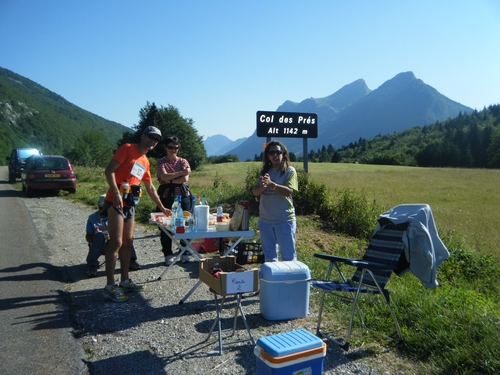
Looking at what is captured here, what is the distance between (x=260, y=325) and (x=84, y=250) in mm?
4641

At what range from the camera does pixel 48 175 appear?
16016 millimetres

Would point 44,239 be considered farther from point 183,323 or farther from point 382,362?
point 382,362

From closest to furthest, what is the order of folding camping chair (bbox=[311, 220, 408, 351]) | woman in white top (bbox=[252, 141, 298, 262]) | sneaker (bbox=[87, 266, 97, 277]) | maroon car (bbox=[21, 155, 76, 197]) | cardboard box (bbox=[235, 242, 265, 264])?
folding camping chair (bbox=[311, 220, 408, 351]) < woman in white top (bbox=[252, 141, 298, 262]) < sneaker (bbox=[87, 266, 97, 277]) < cardboard box (bbox=[235, 242, 265, 264]) < maroon car (bbox=[21, 155, 76, 197])

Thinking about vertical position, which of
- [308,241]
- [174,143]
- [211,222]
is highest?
[174,143]

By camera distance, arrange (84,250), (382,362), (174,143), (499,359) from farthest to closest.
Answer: (84,250) → (174,143) → (382,362) → (499,359)

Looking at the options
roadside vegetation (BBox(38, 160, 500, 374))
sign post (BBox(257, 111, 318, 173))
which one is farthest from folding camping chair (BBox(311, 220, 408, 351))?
sign post (BBox(257, 111, 318, 173))

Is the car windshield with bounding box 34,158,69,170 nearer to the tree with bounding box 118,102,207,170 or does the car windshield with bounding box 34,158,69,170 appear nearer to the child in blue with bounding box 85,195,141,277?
the child in blue with bounding box 85,195,141,277

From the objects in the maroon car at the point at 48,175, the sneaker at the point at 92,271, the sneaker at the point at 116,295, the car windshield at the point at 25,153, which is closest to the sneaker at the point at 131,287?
the sneaker at the point at 116,295

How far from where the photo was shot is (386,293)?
151 inches

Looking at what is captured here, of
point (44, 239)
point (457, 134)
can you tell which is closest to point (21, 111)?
point (457, 134)

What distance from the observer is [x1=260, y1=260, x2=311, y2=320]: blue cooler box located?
4145 millimetres

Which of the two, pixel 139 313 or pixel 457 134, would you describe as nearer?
pixel 139 313

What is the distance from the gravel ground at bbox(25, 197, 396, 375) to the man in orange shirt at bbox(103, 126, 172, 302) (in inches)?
15.1

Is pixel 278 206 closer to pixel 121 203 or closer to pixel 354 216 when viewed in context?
pixel 121 203
